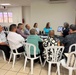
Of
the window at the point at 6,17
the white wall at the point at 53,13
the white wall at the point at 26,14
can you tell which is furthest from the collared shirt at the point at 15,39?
the window at the point at 6,17

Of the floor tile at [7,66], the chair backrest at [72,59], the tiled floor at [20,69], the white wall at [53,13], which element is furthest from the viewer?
the white wall at [53,13]

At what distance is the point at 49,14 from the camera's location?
593cm

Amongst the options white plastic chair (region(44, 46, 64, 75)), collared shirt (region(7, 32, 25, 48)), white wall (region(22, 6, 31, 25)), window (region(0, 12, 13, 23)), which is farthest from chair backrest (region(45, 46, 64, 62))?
window (region(0, 12, 13, 23))

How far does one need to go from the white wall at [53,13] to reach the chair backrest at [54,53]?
11.8 feet

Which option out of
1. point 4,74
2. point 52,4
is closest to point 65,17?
point 52,4

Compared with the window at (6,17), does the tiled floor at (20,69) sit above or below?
below

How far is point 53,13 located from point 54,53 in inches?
150

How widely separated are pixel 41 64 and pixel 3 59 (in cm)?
128

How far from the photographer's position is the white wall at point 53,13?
567 cm

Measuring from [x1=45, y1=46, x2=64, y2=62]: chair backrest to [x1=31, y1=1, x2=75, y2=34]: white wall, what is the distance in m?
3.60

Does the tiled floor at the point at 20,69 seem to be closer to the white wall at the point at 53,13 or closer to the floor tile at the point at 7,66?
the floor tile at the point at 7,66

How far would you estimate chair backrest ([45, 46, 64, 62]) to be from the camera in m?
2.43

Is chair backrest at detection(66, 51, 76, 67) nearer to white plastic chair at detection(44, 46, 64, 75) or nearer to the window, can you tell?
white plastic chair at detection(44, 46, 64, 75)

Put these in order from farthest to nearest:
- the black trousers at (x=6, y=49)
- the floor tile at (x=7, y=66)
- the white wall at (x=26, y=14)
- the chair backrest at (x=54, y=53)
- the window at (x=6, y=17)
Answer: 1. the window at (x=6, y=17)
2. the white wall at (x=26, y=14)
3. the black trousers at (x=6, y=49)
4. the floor tile at (x=7, y=66)
5. the chair backrest at (x=54, y=53)
